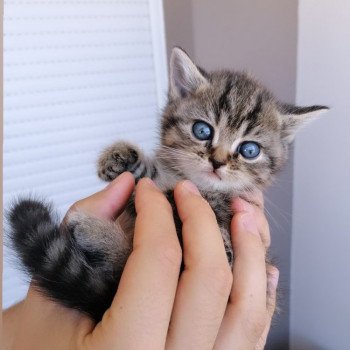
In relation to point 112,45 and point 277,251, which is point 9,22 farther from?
point 277,251

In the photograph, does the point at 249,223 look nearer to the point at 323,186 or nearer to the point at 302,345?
the point at 323,186

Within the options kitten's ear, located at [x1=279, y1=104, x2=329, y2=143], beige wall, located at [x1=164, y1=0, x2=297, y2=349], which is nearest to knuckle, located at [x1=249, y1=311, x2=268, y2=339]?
kitten's ear, located at [x1=279, y1=104, x2=329, y2=143]

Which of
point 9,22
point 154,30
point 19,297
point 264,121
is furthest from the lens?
point 154,30

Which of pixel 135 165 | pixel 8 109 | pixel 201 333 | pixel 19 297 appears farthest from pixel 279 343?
pixel 8 109

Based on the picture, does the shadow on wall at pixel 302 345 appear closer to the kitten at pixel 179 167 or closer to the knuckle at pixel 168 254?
the kitten at pixel 179 167

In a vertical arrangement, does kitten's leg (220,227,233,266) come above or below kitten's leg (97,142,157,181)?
below

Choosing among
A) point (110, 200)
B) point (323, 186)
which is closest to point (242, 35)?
point (323, 186)

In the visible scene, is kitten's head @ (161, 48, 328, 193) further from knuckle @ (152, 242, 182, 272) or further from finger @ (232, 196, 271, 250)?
knuckle @ (152, 242, 182, 272)
